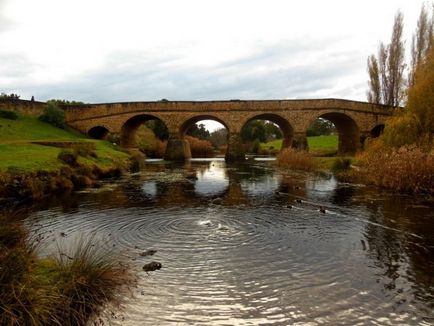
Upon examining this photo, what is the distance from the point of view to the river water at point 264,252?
556 cm

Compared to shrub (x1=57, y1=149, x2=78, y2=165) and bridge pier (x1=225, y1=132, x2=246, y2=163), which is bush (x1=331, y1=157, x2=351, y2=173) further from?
bridge pier (x1=225, y1=132, x2=246, y2=163)

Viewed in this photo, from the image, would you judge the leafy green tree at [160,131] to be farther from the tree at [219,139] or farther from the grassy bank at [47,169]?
the grassy bank at [47,169]

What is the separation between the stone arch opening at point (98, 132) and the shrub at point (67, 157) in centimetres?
2825

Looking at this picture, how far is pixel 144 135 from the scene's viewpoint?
6600 centimetres

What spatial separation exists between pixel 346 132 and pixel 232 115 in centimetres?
1754

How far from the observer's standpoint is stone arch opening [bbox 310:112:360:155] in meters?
47.3

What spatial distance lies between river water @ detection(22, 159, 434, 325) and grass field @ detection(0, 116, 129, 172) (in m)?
2.85

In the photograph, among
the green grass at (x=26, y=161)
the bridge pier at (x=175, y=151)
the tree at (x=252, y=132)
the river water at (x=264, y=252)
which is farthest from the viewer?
the tree at (x=252, y=132)

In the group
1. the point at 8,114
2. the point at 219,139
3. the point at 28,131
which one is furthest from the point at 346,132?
the point at 219,139

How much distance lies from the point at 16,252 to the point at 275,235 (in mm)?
6659

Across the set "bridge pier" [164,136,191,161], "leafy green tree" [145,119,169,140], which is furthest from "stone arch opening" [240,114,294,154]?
"leafy green tree" [145,119,169,140]

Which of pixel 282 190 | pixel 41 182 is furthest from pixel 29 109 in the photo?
pixel 282 190

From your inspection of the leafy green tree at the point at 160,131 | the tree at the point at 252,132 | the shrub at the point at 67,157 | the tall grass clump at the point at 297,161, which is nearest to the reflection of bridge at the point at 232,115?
the tall grass clump at the point at 297,161

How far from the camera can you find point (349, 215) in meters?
12.5
